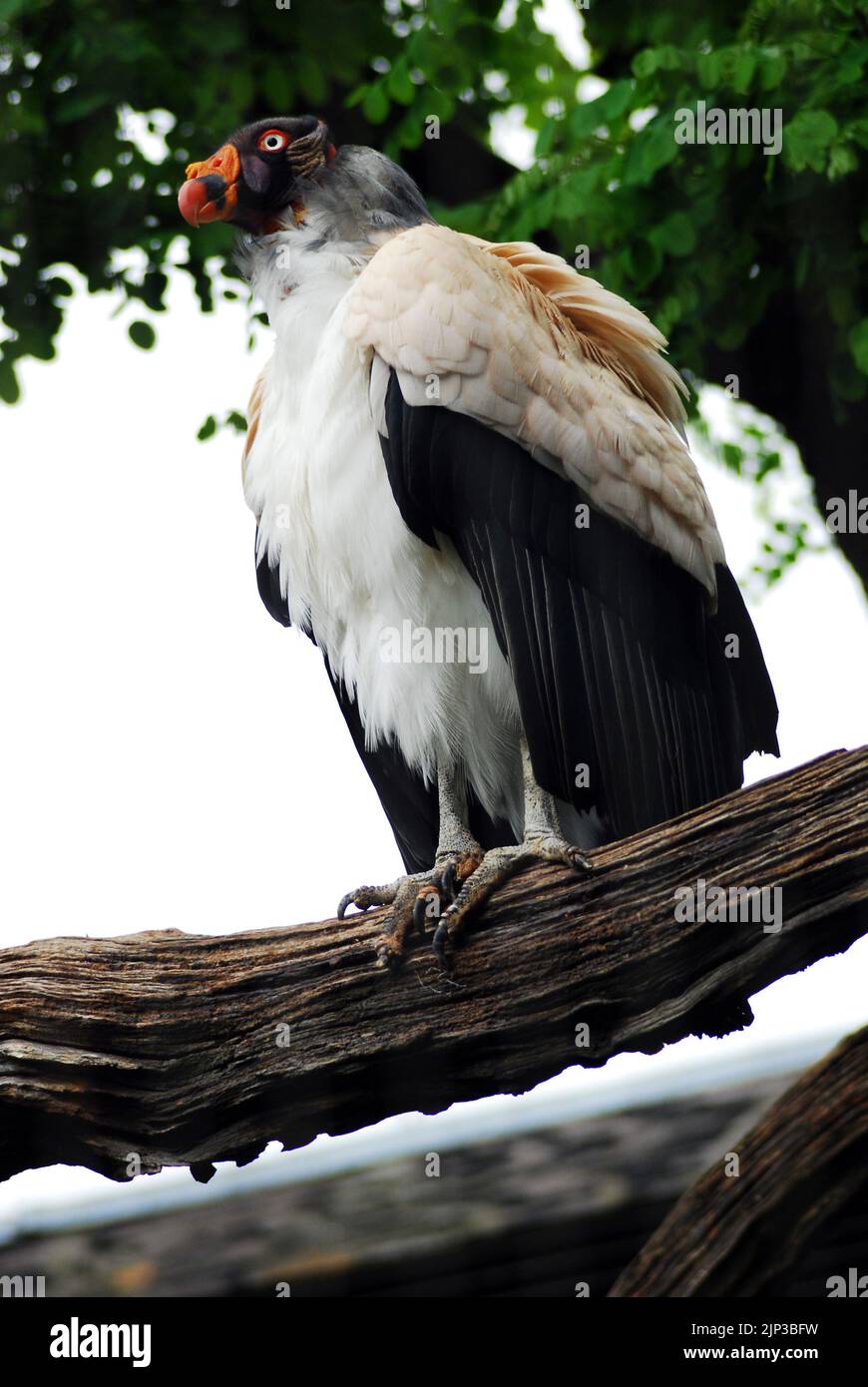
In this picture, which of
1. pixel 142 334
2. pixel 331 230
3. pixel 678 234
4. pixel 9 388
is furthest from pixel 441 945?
pixel 9 388

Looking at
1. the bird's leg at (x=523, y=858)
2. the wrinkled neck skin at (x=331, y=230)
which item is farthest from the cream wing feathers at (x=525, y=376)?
the bird's leg at (x=523, y=858)

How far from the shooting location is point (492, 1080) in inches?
78.9

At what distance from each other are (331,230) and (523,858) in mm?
1082

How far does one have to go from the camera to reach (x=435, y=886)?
2107 mm

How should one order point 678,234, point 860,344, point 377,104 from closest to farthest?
point 860,344
point 678,234
point 377,104

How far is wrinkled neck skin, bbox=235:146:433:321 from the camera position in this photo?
7.86 feet

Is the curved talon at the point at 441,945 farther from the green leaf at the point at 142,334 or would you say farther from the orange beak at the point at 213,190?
the green leaf at the point at 142,334

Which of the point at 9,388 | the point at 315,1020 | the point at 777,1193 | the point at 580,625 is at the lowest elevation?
the point at 777,1193

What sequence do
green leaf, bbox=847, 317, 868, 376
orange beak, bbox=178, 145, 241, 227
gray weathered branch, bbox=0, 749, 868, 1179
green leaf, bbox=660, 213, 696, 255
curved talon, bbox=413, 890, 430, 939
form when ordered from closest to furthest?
gray weathered branch, bbox=0, 749, 868, 1179 → curved talon, bbox=413, 890, 430, 939 → orange beak, bbox=178, 145, 241, 227 → green leaf, bbox=847, 317, 868, 376 → green leaf, bbox=660, 213, 696, 255

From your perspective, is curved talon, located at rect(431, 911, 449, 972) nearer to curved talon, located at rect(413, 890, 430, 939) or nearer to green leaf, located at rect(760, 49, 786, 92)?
curved talon, located at rect(413, 890, 430, 939)

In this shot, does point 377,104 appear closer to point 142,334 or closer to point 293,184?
point 293,184

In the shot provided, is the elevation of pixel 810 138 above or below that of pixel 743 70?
below

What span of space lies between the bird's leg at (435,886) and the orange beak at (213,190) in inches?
38.7

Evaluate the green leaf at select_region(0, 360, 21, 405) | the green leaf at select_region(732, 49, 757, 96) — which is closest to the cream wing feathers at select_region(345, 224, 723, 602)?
the green leaf at select_region(732, 49, 757, 96)
